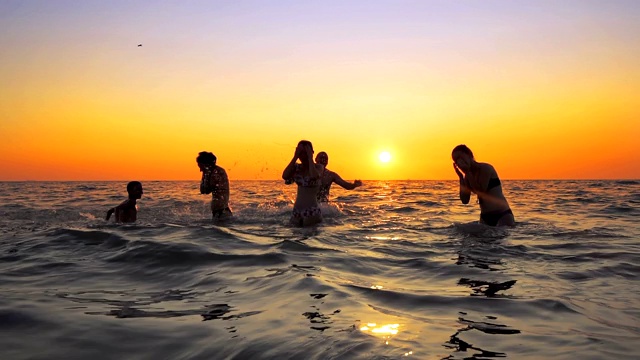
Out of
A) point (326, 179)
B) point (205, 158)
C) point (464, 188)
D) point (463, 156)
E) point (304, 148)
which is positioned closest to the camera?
point (463, 156)

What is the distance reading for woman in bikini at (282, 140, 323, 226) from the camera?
9578 mm

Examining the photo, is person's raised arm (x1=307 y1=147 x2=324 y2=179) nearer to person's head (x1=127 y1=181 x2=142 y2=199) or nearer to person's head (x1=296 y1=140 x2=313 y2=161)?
person's head (x1=296 y1=140 x2=313 y2=161)

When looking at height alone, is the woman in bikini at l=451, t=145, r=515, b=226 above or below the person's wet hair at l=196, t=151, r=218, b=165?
below

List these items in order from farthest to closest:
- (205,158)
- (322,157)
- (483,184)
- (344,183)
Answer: (322,157) < (344,183) < (205,158) < (483,184)

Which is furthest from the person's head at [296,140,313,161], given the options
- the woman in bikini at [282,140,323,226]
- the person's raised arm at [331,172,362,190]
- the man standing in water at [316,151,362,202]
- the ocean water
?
the man standing in water at [316,151,362,202]

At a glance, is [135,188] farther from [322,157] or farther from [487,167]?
[487,167]

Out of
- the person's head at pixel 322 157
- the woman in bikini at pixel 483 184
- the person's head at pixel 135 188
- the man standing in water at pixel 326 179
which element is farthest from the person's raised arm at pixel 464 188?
the person's head at pixel 135 188

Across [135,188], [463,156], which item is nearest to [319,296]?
[463,156]

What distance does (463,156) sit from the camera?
28.6 ft

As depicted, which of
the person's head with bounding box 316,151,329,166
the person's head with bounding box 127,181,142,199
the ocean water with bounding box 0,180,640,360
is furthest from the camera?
the person's head with bounding box 316,151,329,166

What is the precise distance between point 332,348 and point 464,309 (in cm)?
146

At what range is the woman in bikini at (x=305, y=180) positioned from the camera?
377 inches

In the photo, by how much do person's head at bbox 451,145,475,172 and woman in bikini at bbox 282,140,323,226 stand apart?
272 cm

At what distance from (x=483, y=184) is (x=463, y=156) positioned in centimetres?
68
